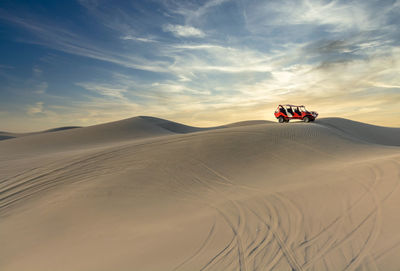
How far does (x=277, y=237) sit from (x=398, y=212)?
2.64 meters

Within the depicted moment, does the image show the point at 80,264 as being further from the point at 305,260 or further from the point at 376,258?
the point at 376,258

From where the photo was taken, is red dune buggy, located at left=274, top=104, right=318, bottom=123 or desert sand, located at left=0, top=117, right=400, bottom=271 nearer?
desert sand, located at left=0, top=117, right=400, bottom=271

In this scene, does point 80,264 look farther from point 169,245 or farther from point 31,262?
point 169,245

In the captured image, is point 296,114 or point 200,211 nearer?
point 200,211

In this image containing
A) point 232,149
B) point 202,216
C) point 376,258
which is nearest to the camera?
point 376,258

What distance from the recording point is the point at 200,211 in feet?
19.4

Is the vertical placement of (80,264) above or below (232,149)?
below

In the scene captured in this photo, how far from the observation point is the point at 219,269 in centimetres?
355

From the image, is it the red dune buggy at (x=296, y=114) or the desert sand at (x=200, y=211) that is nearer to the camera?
the desert sand at (x=200, y=211)

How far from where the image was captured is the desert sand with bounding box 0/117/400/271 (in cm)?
389

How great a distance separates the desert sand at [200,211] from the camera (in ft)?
12.8

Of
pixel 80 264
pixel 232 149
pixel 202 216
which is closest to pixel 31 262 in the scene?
pixel 80 264

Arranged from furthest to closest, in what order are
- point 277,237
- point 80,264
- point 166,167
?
1. point 166,167
2. point 277,237
3. point 80,264

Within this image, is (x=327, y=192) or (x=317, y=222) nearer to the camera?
(x=317, y=222)
